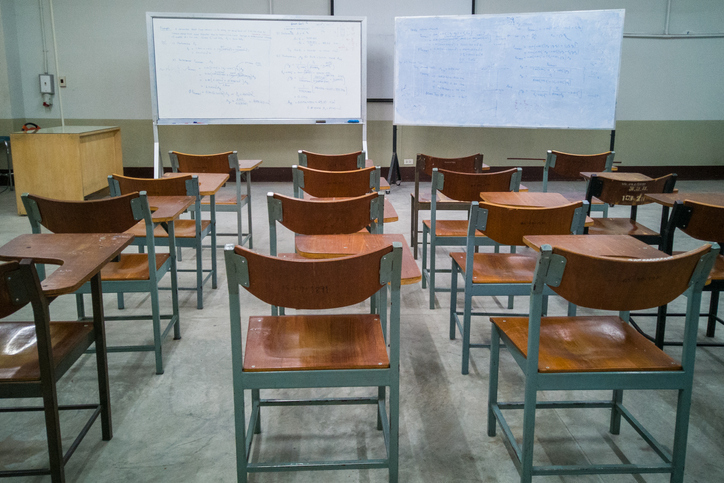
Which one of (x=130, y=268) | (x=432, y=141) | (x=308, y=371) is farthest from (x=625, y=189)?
(x=432, y=141)

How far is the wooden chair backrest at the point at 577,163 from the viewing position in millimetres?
3885

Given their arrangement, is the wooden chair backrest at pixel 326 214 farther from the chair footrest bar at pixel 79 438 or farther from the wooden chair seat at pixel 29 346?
the chair footrest bar at pixel 79 438

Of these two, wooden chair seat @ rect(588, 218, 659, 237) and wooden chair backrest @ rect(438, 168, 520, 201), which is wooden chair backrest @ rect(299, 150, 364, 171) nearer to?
wooden chair backrest @ rect(438, 168, 520, 201)

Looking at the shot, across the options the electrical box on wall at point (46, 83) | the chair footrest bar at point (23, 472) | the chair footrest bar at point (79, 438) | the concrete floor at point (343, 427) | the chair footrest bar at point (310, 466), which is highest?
the electrical box on wall at point (46, 83)

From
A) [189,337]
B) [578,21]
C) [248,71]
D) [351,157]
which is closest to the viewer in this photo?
[189,337]

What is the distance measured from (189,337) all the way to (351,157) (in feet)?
5.33

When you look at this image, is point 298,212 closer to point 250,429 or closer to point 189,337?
point 250,429

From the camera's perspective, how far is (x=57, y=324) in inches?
72.3

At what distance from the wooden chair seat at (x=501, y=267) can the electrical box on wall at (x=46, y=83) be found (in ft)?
19.8

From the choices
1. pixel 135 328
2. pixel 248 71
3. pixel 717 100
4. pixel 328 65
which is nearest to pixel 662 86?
pixel 717 100

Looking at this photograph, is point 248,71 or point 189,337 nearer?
point 189,337

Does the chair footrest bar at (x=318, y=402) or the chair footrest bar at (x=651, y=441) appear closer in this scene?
the chair footrest bar at (x=651, y=441)

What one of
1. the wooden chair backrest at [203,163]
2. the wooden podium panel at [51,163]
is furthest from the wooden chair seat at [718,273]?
the wooden podium panel at [51,163]

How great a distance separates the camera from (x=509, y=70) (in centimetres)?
568
